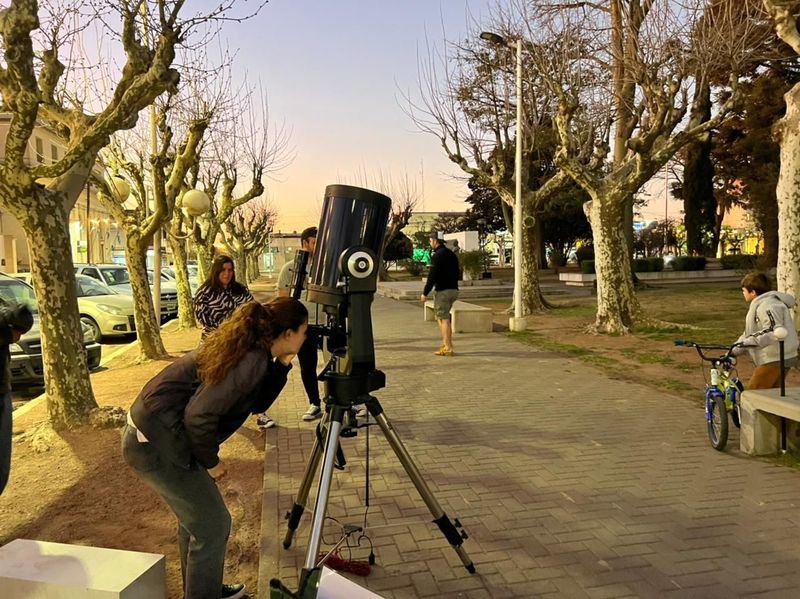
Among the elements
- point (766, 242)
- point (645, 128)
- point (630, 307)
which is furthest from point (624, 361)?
point (766, 242)

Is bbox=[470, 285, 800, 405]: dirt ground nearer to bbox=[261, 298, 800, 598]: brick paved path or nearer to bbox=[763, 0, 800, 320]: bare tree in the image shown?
bbox=[261, 298, 800, 598]: brick paved path

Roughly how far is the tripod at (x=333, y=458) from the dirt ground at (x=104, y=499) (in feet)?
2.40

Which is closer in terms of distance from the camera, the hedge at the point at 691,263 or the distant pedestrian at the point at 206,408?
the distant pedestrian at the point at 206,408

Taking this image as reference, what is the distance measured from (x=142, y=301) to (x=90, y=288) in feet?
18.7

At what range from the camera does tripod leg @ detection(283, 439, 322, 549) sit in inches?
127

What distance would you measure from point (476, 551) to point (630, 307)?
9.64m

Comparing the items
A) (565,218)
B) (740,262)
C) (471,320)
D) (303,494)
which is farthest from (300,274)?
(565,218)

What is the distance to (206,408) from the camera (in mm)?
2352

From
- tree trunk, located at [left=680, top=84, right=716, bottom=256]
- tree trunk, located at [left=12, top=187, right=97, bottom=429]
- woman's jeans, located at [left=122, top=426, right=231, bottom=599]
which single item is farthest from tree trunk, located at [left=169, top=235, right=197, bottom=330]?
tree trunk, located at [left=680, top=84, right=716, bottom=256]

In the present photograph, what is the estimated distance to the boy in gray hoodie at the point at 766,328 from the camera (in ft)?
15.7

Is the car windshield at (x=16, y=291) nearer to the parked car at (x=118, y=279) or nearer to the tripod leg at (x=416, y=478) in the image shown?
the parked car at (x=118, y=279)

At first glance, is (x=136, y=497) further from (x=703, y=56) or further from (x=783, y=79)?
(x=783, y=79)

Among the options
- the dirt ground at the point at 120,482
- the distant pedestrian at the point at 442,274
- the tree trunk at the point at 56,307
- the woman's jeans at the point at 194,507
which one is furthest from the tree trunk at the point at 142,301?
the woman's jeans at the point at 194,507

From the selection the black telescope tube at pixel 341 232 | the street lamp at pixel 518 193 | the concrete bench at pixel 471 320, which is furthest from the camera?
the street lamp at pixel 518 193
